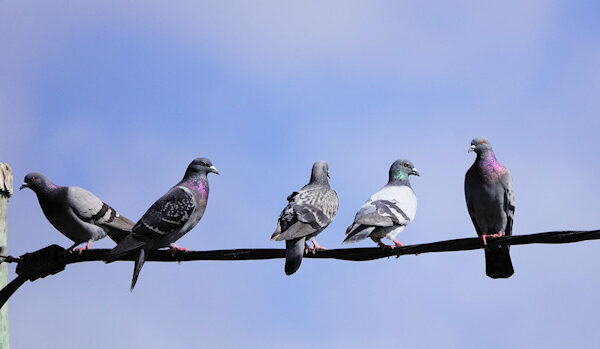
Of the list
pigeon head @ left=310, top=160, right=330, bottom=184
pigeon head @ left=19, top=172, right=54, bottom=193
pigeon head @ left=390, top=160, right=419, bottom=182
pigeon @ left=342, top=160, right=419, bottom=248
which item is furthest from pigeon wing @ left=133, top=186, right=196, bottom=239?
pigeon head @ left=390, top=160, right=419, bottom=182

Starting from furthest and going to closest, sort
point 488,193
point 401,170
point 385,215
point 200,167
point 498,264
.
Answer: point 401,170, point 488,193, point 200,167, point 498,264, point 385,215

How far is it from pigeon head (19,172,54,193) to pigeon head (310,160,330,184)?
12.0 feet

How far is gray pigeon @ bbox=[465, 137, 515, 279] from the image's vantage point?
34.4ft

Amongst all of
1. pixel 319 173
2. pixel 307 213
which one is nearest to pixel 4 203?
pixel 307 213

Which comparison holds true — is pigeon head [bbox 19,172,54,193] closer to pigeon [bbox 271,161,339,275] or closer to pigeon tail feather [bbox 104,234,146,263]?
pigeon tail feather [bbox 104,234,146,263]

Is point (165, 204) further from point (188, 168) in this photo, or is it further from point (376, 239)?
point (376, 239)

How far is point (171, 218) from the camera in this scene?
931 cm

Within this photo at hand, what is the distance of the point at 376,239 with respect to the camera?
9.49 meters

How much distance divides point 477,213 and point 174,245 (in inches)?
156

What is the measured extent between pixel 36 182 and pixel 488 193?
6098mm

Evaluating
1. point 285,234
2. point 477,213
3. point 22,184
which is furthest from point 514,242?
point 22,184

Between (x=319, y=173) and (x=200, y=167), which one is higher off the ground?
(x=319, y=173)

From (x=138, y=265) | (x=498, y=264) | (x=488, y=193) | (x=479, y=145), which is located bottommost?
(x=138, y=265)

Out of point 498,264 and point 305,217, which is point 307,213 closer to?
point 305,217
